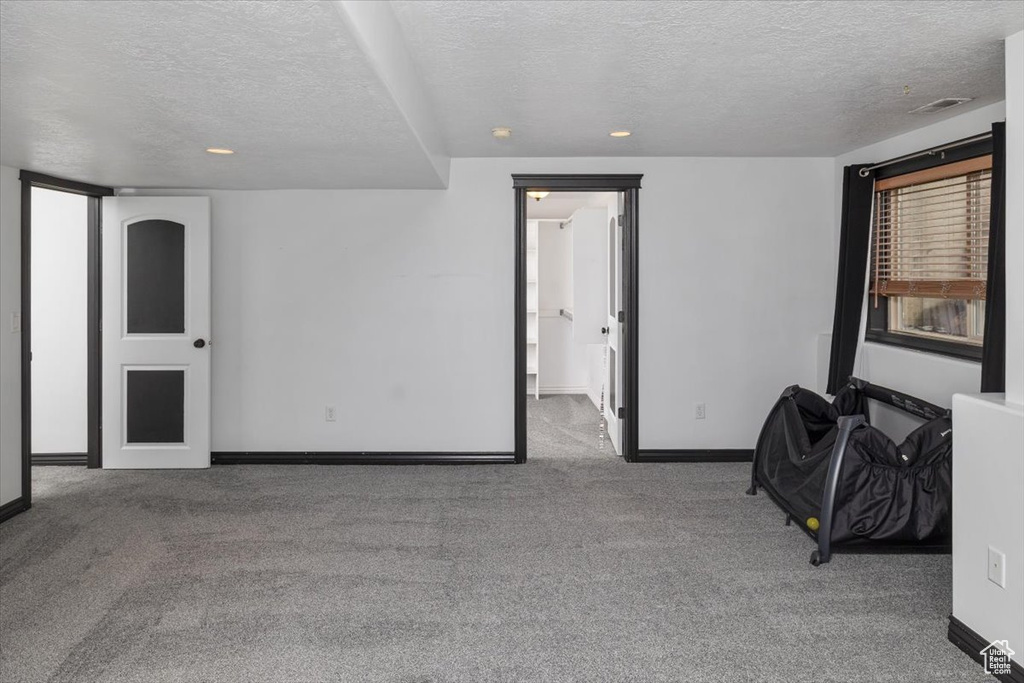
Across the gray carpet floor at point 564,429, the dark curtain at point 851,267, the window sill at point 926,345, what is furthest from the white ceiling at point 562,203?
the window sill at point 926,345

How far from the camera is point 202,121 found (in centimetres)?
324

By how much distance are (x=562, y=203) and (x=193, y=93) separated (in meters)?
5.47

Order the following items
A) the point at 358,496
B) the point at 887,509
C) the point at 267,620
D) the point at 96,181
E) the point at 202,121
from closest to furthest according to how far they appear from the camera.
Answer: the point at 267,620 → the point at 202,121 → the point at 887,509 → the point at 358,496 → the point at 96,181

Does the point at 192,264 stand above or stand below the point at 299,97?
below

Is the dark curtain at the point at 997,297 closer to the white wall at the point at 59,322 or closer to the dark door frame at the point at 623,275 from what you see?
the dark door frame at the point at 623,275

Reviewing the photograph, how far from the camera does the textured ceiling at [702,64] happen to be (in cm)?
253

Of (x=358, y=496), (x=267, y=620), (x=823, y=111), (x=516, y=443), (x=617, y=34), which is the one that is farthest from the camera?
(x=516, y=443)

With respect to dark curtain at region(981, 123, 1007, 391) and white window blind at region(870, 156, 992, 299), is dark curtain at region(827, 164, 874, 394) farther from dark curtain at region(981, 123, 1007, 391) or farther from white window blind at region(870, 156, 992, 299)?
dark curtain at region(981, 123, 1007, 391)

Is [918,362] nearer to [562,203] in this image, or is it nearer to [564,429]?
[564,429]

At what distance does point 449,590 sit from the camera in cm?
321

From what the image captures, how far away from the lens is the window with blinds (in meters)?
3.84

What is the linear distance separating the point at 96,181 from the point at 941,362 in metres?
5.28

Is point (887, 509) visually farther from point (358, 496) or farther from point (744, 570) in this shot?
point (358, 496)

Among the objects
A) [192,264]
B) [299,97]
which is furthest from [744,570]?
[192,264]
